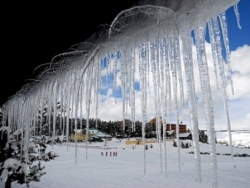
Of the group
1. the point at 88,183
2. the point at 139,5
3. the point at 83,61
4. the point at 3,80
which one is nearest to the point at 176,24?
the point at 139,5

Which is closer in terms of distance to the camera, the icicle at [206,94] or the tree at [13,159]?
the icicle at [206,94]

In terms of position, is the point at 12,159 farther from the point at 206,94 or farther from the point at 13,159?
the point at 206,94

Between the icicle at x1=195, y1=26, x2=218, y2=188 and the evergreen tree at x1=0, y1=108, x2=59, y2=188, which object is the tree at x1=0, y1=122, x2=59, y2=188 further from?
the icicle at x1=195, y1=26, x2=218, y2=188

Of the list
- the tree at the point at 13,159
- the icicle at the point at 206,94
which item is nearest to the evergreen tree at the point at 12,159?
the tree at the point at 13,159

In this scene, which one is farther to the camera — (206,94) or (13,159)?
(13,159)

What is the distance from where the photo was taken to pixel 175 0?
1.36 metres

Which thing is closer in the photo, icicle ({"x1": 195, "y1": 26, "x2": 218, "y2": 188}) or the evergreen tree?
icicle ({"x1": 195, "y1": 26, "x2": 218, "y2": 188})

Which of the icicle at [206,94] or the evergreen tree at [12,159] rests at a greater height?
the icicle at [206,94]

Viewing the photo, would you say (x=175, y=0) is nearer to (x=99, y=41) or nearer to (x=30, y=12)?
(x=99, y=41)

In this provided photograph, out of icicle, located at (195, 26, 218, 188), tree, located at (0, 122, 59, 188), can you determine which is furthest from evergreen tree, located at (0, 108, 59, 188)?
icicle, located at (195, 26, 218, 188)

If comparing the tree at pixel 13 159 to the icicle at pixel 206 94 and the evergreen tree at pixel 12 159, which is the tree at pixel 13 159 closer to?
the evergreen tree at pixel 12 159

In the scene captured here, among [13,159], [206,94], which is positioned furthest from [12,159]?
[206,94]

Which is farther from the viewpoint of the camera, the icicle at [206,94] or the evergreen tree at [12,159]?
the evergreen tree at [12,159]

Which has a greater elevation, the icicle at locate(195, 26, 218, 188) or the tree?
the icicle at locate(195, 26, 218, 188)
